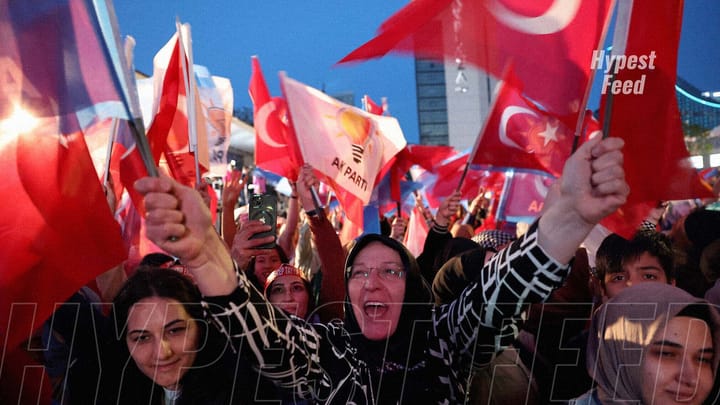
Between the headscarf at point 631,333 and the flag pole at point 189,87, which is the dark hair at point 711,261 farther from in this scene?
the flag pole at point 189,87

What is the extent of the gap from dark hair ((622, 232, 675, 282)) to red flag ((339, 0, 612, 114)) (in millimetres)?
838

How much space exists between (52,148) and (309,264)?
253 cm

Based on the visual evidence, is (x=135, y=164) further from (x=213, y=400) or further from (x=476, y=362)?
(x=476, y=362)

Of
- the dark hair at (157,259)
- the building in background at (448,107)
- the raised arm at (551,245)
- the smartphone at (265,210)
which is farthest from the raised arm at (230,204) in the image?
the building in background at (448,107)

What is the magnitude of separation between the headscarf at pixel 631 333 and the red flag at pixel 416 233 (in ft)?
15.2

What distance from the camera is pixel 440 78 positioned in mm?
50531

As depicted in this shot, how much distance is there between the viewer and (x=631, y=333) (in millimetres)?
2006

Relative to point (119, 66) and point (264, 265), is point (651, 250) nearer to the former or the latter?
point (264, 265)

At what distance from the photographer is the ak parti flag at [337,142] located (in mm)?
5070

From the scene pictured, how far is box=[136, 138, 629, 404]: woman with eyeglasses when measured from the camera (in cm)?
168

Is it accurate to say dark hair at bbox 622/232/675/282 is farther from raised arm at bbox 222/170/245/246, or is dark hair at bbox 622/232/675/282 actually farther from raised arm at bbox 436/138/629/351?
raised arm at bbox 222/170/245/246

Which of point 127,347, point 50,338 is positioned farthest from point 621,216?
point 50,338

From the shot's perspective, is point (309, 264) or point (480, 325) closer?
point (480, 325)

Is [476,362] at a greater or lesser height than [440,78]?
lesser
